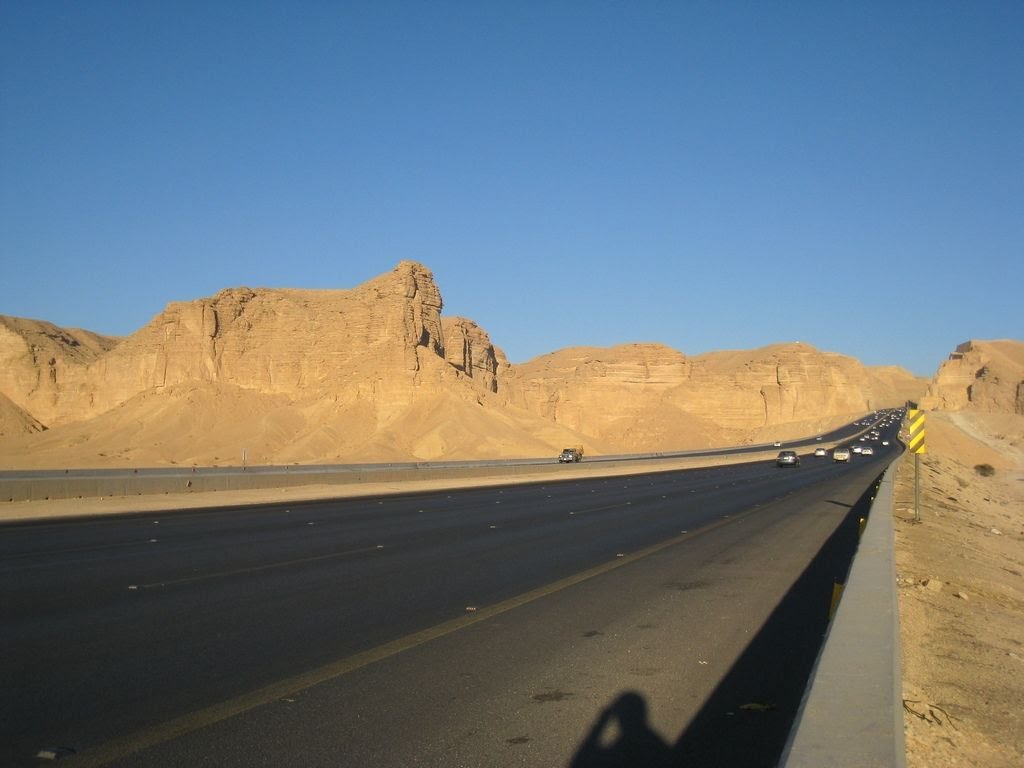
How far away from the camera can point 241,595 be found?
35.4 feet

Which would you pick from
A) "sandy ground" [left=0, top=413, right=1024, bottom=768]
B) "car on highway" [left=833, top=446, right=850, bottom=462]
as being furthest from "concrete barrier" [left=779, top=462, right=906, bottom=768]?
"car on highway" [left=833, top=446, right=850, bottom=462]

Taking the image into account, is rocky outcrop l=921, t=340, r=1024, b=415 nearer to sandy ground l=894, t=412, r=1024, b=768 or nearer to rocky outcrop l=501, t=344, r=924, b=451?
rocky outcrop l=501, t=344, r=924, b=451

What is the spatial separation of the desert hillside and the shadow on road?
223 feet

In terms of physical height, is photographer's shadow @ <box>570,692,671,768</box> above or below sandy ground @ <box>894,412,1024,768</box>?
below

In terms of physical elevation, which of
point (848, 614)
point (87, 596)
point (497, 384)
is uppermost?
point (497, 384)

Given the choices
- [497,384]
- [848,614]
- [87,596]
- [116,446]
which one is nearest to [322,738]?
[848,614]

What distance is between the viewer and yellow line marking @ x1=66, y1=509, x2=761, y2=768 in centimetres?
539

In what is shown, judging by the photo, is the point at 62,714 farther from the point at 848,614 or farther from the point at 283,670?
the point at 848,614

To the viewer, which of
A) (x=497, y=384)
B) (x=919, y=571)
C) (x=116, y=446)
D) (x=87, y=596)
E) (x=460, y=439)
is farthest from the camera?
(x=497, y=384)

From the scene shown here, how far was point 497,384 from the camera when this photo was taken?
132 m

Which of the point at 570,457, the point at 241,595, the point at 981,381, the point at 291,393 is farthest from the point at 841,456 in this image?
the point at 981,381

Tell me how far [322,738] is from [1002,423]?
153708mm

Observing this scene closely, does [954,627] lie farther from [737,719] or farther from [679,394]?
[679,394]

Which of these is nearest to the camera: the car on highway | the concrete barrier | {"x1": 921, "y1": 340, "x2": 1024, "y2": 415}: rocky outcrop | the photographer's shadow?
the concrete barrier
